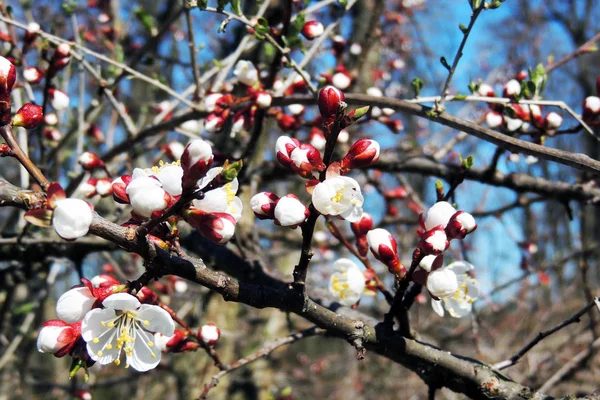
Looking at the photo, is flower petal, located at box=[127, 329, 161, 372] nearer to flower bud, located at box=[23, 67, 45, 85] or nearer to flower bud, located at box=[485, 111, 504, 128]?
flower bud, located at box=[23, 67, 45, 85]

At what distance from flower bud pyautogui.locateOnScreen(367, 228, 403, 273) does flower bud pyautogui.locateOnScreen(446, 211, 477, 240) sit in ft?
0.60

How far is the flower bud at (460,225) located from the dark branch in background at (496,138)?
0.31m

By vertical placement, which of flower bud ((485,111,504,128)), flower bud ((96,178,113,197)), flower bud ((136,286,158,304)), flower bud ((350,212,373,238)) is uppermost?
flower bud ((485,111,504,128))

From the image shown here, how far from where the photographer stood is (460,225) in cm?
138

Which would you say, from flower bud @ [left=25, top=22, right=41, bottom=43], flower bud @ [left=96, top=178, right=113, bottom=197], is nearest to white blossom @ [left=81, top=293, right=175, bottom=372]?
flower bud @ [left=96, top=178, right=113, bottom=197]

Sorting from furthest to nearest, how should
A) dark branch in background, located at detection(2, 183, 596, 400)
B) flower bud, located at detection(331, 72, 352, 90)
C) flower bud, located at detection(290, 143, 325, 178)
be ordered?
1. flower bud, located at detection(331, 72, 352, 90)
2. flower bud, located at detection(290, 143, 325, 178)
3. dark branch in background, located at detection(2, 183, 596, 400)

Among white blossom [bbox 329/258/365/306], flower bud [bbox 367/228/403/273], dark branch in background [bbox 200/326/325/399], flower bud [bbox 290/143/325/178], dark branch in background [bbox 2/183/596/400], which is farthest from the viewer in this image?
white blossom [bbox 329/258/365/306]

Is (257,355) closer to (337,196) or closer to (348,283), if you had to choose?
(348,283)

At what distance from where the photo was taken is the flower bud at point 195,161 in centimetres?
106

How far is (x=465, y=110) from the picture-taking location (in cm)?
469

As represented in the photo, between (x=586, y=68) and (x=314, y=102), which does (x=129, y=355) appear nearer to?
(x=314, y=102)

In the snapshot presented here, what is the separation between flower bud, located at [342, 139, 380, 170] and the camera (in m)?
1.25

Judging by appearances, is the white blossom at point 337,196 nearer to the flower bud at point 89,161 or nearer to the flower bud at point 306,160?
the flower bud at point 306,160

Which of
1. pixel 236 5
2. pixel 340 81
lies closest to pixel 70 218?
pixel 236 5
